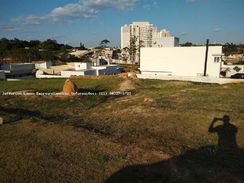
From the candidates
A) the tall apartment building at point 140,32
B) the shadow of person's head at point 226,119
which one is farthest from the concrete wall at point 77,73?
the tall apartment building at point 140,32

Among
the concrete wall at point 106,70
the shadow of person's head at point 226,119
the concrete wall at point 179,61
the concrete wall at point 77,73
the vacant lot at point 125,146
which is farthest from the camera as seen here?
the concrete wall at point 106,70

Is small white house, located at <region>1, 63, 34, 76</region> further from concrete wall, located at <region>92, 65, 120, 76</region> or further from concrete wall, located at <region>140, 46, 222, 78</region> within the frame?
concrete wall, located at <region>140, 46, 222, 78</region>

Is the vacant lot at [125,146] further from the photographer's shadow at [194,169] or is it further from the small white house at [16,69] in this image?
the small white house at [16,69]

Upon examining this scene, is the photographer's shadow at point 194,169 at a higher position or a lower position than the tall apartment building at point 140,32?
lower

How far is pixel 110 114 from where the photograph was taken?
1284 cm

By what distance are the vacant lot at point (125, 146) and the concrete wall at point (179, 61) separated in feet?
78.5

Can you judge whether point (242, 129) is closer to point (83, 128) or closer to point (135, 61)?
point (83, 128)

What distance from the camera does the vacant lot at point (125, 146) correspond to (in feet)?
19.9

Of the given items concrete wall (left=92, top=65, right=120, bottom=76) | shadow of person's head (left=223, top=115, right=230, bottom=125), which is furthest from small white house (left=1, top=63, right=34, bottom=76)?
shadow of person's head (left=223, top=115, right=230, bottom=125)

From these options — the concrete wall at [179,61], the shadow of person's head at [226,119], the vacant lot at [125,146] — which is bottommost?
the vacant lot at [125,146]

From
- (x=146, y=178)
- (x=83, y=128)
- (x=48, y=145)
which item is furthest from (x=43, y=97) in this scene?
(x=146, y=178)

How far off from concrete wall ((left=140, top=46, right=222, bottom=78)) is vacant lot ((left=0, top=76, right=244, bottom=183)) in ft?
78.5

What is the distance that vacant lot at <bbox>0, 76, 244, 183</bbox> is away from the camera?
6074 mm

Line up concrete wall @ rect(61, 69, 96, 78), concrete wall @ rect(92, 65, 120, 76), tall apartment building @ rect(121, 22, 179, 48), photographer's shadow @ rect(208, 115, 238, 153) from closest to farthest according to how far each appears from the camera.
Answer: photographer's shadow @ rect(208, 115, 238, 153) < concrete wall @ rect(61, 69, 96, 78) < concrete wall @ rect(92, 65, 120, 76) < tall apartment building @ rect(121, 22, 179, 48)
